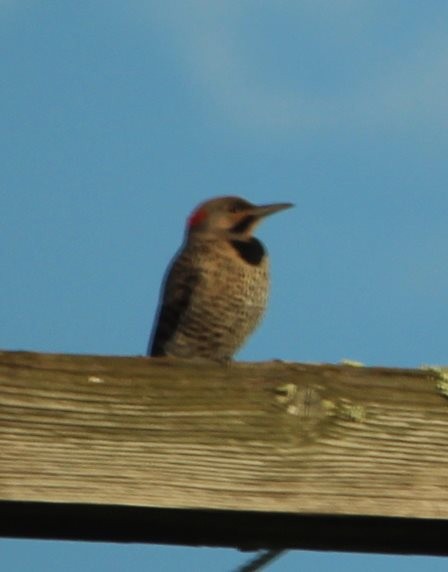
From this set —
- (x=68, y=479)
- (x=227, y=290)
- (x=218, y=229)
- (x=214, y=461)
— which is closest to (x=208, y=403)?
(x=214, y=461)

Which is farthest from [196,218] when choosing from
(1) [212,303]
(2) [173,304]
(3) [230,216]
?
(1) [212,303]

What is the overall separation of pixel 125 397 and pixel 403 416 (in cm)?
37

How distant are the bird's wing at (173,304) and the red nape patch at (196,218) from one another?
17.5 inches

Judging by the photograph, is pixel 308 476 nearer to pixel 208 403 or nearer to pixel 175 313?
pixel 208 403

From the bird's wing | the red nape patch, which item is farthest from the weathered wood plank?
the red nape patch

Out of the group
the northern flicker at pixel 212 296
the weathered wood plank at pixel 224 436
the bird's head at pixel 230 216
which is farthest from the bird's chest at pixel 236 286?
the weathered wood plank at pixel 224 436

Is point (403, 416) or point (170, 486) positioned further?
point (403, 416)

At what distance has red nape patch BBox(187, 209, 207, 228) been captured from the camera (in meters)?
6.46

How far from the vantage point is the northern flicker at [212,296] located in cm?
565

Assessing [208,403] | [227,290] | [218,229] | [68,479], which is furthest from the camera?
[218,229]

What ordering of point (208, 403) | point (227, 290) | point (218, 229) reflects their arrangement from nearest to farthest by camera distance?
1. point (208, 403)
2. point (227, 290)
3. point (218, 229)

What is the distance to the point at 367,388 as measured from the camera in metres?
1.70

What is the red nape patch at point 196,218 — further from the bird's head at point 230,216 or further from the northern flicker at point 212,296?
the northern flicker at point 212,296

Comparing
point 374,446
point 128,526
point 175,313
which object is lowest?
point 128,526
